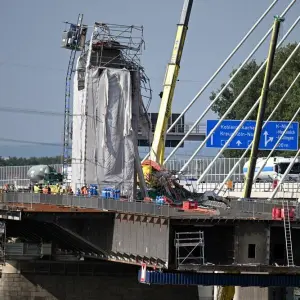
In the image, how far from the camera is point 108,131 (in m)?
76.8

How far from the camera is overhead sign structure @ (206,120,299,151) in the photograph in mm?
118250

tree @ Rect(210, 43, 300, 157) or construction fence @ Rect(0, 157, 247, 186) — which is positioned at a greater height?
tree @ Rect(210, 43, 300, 157)

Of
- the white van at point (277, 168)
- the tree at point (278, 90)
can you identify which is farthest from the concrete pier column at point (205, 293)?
the tree at point (278, 90)

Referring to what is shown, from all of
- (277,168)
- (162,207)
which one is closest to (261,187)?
(277,168)

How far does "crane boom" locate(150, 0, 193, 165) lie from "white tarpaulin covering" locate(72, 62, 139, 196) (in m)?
9.20

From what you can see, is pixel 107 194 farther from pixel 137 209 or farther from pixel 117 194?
pixel 137 209

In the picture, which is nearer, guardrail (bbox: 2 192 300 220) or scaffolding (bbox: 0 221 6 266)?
guardrail (bbox: 2 192 300 220)

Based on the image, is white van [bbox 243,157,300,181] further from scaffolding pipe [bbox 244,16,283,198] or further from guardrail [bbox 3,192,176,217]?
scaffolding pipe [bbox 244,16,283,198]

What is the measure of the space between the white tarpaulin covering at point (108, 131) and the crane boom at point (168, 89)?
9201 mm

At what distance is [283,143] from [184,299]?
42.1 m

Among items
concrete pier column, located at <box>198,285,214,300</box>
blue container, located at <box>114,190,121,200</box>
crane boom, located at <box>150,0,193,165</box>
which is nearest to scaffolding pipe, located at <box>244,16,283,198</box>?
blue container, located at <box>114,190,121,200</box>

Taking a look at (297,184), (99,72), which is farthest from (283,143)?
(99,72)

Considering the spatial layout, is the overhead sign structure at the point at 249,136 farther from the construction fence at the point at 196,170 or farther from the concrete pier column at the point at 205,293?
the concrete pier column at the point at 205,293

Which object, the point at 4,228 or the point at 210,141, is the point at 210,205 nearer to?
the point at 4,228
